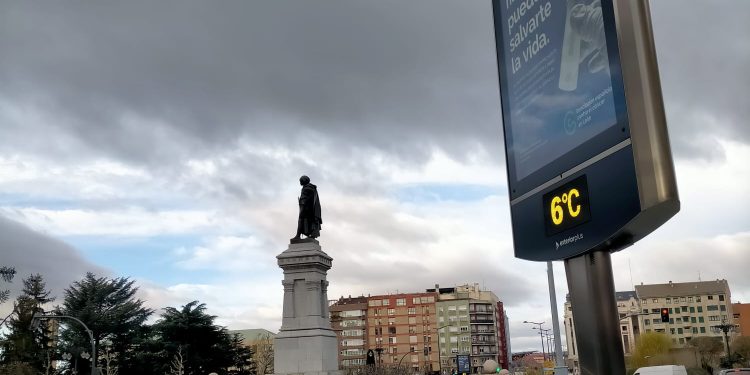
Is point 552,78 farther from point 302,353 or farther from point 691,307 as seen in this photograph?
point 691,307

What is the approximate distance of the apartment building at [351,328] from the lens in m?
139

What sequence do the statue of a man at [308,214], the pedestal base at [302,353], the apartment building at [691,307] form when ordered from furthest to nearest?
the apartment building at [691,307] → the statue of a man at [308,214] → the pedestal base at [302,353]

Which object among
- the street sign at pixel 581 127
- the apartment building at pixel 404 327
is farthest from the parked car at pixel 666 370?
the apartment building at pixel 404 327

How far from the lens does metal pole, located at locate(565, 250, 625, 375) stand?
191 inches

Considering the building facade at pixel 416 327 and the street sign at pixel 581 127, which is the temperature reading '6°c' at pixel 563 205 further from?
the building facade at pixel 416 327

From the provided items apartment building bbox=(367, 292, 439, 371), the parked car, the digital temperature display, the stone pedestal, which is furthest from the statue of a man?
apartment building bbox=(367, 292, 439, 371)

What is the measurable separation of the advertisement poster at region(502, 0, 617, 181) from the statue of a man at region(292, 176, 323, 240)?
15.8 metres

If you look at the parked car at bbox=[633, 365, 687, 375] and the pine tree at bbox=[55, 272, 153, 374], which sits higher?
the pine tree at bbox=[55, 272, 153, 374]

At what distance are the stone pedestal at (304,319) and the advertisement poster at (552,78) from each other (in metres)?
14.7

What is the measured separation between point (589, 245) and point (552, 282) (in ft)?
62.2

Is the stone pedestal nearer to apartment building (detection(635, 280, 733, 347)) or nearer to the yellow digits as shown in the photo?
the yellow digits

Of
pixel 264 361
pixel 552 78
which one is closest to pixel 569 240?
pixel 552 78

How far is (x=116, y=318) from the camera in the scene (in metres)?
50.8

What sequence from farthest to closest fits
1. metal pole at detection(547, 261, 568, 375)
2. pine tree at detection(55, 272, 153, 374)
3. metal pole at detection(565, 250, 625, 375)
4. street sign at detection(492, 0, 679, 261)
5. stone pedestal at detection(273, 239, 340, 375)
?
pine tree at detection(55, 272, 153, 374) → metal pole at detection(547, 261, 568, 375) → stone pedestal at detection(273, 239, 340, 375) → metal pole at detection(565, 250, 625, 375) → street sign at detection(492, 0, 679, 261)
